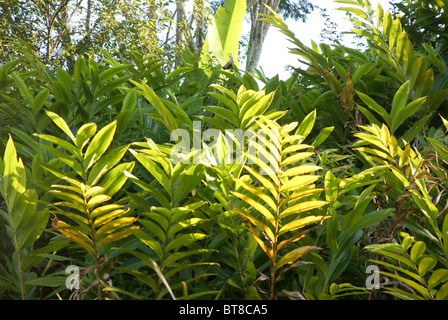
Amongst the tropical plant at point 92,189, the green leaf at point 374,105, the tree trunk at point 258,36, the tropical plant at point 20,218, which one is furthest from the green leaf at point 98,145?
the tree trunk at point 258,36

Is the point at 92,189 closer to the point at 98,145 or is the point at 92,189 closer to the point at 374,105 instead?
the point at 98,145

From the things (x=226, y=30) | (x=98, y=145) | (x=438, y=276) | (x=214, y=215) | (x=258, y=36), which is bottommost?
(x=438, y=276)

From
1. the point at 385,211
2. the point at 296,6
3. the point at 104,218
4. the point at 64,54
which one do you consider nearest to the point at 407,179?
the point at 385,211

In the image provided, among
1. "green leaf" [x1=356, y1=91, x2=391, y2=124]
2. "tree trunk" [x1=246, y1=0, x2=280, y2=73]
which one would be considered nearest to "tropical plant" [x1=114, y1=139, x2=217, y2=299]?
"green leaf" [x1=356, y1=91, x2=391, y2=124]

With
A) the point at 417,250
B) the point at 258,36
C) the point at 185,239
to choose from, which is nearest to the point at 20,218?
the point at 185,239

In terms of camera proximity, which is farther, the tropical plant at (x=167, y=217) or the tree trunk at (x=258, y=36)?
the tree trunk at (x=258, y=36)

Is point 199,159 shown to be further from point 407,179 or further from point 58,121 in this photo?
point 407,179

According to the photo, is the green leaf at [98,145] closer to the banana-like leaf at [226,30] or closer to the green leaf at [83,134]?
the green leaf at [83,134]

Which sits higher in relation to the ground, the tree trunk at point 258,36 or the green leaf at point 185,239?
the tree trunk at point 258,36

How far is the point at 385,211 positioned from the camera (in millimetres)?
736

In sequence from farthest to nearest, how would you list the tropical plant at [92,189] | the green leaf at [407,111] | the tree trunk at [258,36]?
the tree trunk at [258,36], the green leaf at [407,111], the tropical plant at [92,189]

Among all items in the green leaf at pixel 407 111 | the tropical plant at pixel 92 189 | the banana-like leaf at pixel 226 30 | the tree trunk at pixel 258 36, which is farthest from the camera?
the tree trunk at pixel 258 36

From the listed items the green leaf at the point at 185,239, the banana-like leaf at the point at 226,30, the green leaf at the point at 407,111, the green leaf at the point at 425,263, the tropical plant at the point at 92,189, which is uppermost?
the banana-like leaf at the point at 226,30
